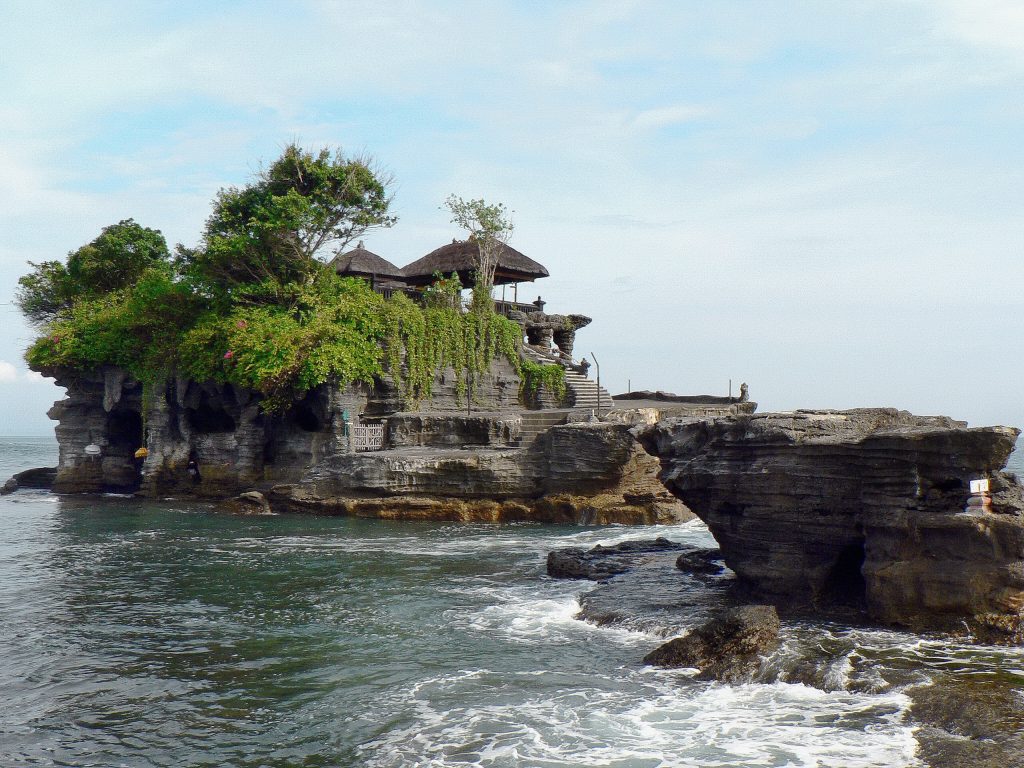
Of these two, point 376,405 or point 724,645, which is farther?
point 376,405

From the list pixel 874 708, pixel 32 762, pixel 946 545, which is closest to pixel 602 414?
pixel 946 545

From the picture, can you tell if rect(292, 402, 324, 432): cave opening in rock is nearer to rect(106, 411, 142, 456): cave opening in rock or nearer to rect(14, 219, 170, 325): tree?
rect(106, 411, 142, 456): cave opening in rock

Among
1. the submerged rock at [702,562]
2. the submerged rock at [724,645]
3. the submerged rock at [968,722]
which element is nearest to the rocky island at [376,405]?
the submerged rock at [702,562]

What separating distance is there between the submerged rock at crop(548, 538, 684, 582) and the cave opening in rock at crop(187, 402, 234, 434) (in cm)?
1920

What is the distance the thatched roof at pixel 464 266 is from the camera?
3681 cm

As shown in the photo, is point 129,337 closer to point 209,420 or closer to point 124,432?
point 209,420

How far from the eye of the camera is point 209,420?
104ft

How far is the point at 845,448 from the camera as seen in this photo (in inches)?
440

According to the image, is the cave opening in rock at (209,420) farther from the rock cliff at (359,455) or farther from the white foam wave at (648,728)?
the white foam wave at (648,728)

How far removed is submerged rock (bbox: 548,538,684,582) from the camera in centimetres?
1505

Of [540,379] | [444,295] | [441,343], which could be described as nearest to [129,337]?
[441,343]

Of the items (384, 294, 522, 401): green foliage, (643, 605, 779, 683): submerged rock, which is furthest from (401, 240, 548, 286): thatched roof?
(643, 605, 779, 683): submerged rock

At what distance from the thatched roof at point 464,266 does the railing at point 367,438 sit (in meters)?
11.1

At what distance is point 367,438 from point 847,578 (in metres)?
17.8
